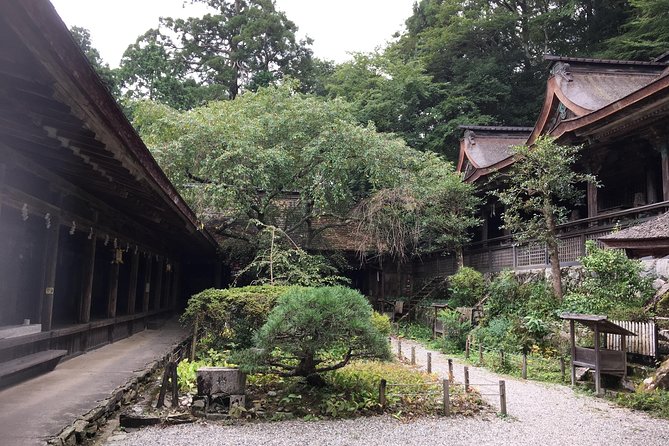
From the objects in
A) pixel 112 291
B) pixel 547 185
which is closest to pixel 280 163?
pixel 112 291

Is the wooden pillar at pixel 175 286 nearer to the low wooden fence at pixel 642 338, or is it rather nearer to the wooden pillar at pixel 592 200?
the wooden pillar at pixel 592 200

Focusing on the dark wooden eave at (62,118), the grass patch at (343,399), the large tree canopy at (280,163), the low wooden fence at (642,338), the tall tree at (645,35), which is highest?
the tall tree at (645,35)

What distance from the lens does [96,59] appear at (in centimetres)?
3672

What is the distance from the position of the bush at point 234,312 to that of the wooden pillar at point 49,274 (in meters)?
2.58

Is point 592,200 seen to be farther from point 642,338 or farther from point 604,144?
point 642,338

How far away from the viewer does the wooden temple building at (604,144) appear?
11.9m

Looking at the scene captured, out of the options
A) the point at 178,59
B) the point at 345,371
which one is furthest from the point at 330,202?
the point at 178,59

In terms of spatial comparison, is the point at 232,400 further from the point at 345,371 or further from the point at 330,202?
the point at 330,202

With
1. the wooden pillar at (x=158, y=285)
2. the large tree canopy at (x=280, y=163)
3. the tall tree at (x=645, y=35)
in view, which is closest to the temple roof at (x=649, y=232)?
the large tree canopy at (x=280, y=163)

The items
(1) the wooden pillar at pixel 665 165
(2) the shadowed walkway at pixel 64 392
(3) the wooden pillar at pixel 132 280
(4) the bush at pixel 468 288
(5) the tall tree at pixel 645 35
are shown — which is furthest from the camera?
(5) the tall tree at pixel 645 35

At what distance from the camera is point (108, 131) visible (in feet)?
16.3

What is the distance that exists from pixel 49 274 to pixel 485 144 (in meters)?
19.5

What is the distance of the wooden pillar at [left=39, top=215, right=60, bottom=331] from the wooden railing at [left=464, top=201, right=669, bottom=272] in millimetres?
12068

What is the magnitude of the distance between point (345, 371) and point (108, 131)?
20.2ft
